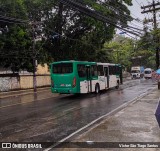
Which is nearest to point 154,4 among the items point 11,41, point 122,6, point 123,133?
point 122,6

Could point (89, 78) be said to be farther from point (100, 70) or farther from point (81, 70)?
point (100, 70)

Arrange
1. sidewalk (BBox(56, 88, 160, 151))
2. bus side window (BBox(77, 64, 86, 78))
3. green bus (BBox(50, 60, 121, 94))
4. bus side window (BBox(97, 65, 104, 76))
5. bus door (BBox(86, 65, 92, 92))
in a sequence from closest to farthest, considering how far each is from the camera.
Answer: sidewalk (BBox(56, 88, 160, 151)), green bus (BBox(50, 60, 121, 94)), bus side window (BBox(77, 64, 86, 78)), bus door (BBox(86, 65, 92, 92)), bus side window (BBox(97, 65, 104, 76))

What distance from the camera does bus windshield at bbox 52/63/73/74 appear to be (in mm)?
21188

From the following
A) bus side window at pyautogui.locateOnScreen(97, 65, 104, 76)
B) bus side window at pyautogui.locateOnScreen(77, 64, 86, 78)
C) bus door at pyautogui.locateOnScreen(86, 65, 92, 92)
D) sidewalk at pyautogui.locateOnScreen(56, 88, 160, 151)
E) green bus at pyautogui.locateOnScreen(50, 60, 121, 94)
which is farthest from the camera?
bus side window at pyautogui.locateOnScreen(97, 65, 104, 76)

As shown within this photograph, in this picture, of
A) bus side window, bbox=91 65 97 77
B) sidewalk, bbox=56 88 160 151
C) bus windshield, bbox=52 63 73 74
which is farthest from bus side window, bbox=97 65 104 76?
sidewalk, bbox=56 88 160 151

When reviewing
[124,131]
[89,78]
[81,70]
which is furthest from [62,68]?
[124,131]

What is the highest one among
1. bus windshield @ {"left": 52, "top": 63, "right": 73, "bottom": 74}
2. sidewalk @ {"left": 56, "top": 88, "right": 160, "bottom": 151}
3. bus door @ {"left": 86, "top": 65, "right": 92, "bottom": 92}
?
bus windshield @ {"left": 52, "top": 63, "right": 73, "bottom": 74}

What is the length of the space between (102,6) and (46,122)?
26.5 meters

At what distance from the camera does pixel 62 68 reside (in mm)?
21453

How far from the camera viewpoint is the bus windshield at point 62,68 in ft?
69.5

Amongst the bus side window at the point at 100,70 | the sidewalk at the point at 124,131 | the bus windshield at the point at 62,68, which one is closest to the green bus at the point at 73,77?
the bus windshield at the point at 62,68

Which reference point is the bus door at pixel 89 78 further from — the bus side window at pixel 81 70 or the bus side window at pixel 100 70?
the bus side window at pixel 100 70

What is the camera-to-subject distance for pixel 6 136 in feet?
29.8

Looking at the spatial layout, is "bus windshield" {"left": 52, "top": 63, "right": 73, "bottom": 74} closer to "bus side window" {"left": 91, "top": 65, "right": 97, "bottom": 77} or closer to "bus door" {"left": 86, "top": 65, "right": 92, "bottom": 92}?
"bus door" {"left": 86, "top": 65, "right": 92, "bottom": 92}
